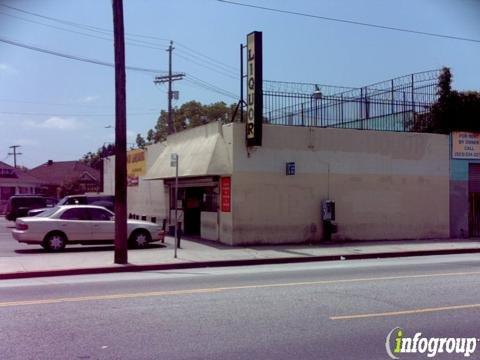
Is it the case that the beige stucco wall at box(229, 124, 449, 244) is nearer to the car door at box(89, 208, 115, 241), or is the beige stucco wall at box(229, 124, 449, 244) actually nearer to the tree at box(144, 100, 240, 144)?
the car door at box(89, 208, 115, 241)

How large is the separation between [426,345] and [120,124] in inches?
420

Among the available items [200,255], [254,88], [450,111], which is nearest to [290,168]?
[254,88]

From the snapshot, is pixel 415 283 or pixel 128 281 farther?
pixel 128 281

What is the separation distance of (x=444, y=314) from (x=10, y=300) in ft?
22.2

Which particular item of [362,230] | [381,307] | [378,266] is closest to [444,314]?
[381,307]

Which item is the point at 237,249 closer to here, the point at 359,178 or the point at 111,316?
the point at 359,178

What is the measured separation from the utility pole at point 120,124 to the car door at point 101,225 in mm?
3525

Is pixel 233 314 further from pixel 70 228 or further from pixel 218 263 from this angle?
pixel 70 228

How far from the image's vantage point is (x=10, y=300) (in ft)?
31.5

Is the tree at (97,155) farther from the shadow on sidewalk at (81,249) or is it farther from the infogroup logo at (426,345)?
the infogroup logo at (426,345)

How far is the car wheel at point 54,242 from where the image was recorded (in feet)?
58.7

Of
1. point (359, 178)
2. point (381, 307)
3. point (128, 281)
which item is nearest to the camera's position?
point (381, 307)

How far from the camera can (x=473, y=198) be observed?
23391 millimetres

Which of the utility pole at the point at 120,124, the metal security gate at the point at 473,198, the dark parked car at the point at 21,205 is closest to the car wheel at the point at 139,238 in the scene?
the utility pole at the point at 120,124
